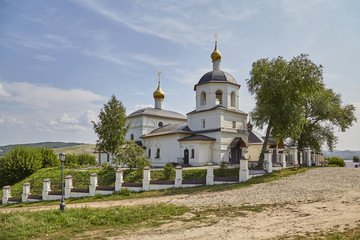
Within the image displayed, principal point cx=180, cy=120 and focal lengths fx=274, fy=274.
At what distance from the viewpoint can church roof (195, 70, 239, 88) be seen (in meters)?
30.5

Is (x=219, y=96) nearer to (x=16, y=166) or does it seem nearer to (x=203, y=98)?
(x=203, y=98)

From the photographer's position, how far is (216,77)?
30.6m

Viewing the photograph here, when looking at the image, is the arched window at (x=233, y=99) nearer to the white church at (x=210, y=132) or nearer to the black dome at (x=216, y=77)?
the white church at (x=210, y=132)

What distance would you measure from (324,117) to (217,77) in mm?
12299

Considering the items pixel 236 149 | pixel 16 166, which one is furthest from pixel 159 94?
pixel 16 166

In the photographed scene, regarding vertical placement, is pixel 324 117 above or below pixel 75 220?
above

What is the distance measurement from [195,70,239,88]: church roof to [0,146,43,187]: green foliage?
782 inches

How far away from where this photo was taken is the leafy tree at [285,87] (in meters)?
22.4

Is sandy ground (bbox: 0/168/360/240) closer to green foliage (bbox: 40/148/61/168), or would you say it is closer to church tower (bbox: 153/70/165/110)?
green foliage (bbox: 40/148/61/168)

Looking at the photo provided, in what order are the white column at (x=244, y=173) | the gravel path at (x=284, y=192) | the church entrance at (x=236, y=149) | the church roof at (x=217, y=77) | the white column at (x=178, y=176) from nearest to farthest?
the gravel path at (x=284, y=192) → the white column at (x=244, y=173) → the white column at (x=178, y=176) → the church entrance at (x=236, y=149) → the church roof at (x=217, y=77)

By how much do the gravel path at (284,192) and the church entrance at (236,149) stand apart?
36.3ft

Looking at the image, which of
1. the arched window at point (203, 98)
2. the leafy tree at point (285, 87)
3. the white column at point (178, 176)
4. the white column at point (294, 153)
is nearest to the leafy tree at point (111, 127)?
the arched window at point (203, 98)

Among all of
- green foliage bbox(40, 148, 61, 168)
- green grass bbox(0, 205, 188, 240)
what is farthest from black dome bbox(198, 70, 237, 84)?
green grass bbox(0, 205, 188, 240)

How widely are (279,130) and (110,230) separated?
17687 millimetres
